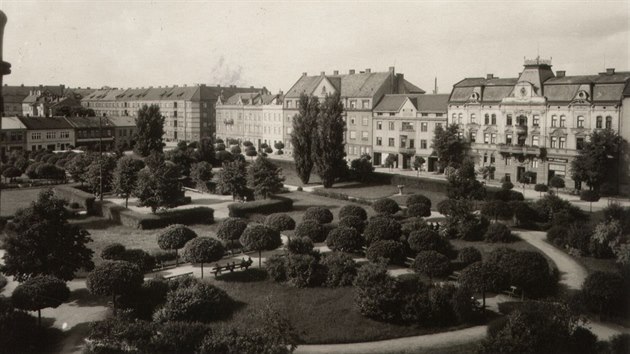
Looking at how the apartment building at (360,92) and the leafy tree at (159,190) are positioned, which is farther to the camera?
the apartment building at (360,92)

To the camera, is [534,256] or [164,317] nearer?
[164,317]

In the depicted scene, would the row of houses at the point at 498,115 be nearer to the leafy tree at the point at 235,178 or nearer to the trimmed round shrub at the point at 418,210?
the trimmed round shrub at the point at 418,210

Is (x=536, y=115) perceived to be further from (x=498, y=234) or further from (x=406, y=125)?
(x=498, y=234)

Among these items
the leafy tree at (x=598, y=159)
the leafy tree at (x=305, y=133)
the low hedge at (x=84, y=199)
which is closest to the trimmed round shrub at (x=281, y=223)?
the low hedge at (x=84, y=199)

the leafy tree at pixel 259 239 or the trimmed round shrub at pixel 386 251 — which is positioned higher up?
the leafy tree at pixel 259 239

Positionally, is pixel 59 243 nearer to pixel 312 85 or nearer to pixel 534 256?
pixel 534 256

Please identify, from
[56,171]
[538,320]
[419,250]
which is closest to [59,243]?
[419,250]

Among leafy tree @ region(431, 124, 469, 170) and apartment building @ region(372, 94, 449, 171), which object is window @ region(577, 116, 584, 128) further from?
apartment building @ region(372, 94, 449, 171)

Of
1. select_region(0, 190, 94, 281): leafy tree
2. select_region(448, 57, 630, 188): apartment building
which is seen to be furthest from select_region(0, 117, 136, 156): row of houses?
select_region(0, 190, 94, 281): leafy tree
